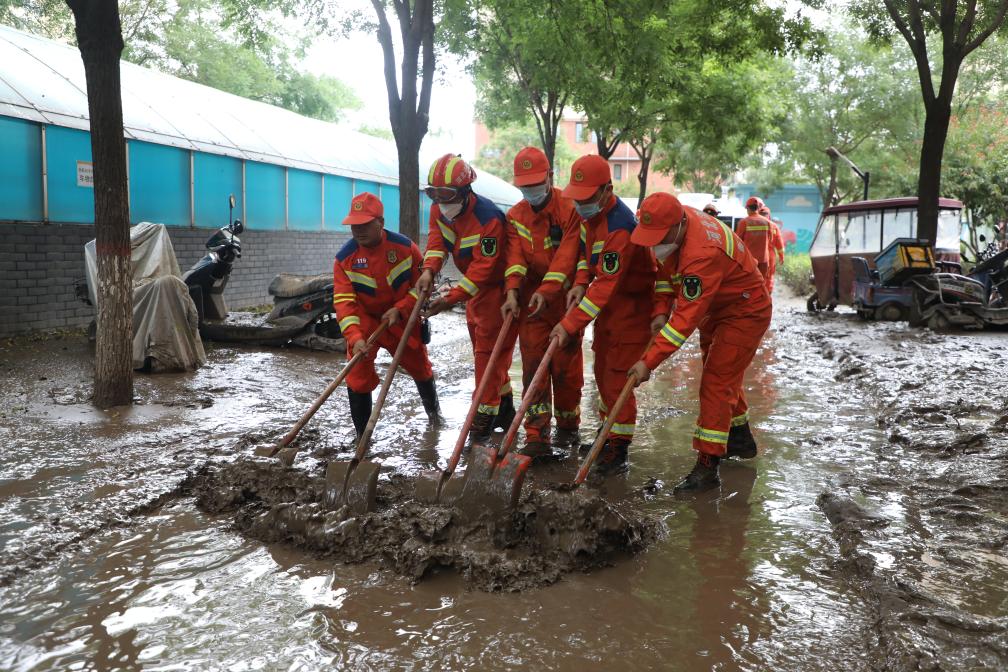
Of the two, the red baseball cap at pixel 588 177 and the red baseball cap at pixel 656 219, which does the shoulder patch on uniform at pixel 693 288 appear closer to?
the red baseball cap at pixel 656 219

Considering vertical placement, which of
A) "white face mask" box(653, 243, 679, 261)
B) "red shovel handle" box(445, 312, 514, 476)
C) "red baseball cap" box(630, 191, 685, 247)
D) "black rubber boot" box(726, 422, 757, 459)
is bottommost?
"black rubber boot" box(726, 422, 757, 459)

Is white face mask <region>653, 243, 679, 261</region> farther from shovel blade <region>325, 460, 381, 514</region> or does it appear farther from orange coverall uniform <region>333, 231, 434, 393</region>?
shovel blade <region>325, 460, 381, 514</region>

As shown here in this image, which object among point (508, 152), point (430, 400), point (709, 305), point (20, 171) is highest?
point (508, 152)

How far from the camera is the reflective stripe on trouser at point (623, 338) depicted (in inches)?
198

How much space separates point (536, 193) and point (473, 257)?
640 millimetres

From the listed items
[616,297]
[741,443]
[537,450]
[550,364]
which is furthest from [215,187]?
[741,443]

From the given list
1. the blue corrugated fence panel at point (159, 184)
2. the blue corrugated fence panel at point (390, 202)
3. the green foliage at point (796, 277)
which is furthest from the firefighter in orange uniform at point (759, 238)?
the blue corrugated fence panel at point (390, 202)

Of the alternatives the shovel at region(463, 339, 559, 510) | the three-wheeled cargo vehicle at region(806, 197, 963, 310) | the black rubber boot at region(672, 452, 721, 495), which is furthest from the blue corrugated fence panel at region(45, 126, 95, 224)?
the three-wheeled cargo vehicle at region(806, 197, 963, 310)

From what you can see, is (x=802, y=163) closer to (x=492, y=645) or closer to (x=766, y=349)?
(x=766, y=349)

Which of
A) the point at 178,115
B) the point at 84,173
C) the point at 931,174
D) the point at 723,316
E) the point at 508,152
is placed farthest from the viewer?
the point at 508,152

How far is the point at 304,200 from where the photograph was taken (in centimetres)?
1553

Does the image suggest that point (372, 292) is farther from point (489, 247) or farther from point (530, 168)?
point (530, 168)

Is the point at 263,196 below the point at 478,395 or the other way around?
the other way around

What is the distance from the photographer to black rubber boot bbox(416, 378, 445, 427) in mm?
5953
